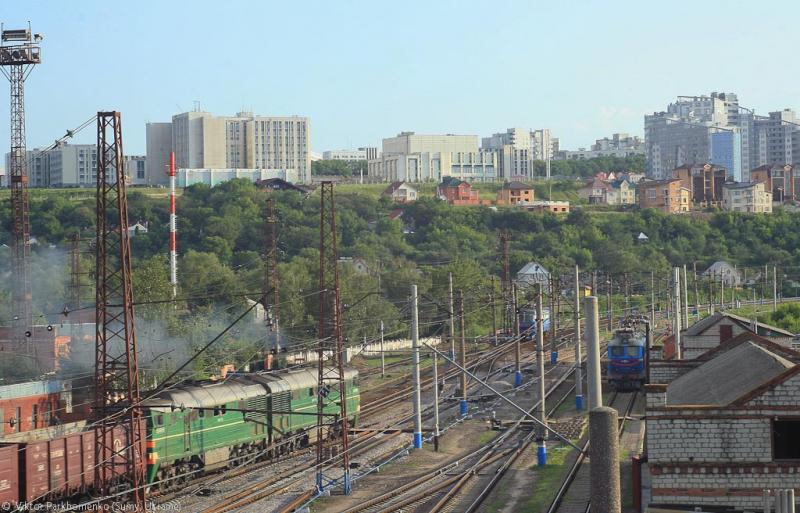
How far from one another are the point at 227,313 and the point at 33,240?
159 feet

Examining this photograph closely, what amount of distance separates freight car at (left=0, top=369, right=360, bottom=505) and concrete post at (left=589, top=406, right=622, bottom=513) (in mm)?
11643

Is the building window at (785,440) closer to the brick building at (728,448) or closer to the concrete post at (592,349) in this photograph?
the brick building at (728,448)

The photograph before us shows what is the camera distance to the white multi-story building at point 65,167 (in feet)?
620

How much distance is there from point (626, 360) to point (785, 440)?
99.8 feet

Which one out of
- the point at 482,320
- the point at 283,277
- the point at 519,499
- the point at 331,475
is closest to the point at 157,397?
the point at 331,475

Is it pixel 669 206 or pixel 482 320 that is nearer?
pixel 482 320

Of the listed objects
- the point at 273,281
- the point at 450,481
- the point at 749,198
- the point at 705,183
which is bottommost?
the point at 450,481

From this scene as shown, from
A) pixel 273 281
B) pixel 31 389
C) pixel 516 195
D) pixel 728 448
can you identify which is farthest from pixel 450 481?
pixel 516 195

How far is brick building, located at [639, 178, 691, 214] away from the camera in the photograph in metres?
159

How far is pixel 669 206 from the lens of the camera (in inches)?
6250

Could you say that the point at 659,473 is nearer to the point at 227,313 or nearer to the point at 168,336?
the point at 168,336

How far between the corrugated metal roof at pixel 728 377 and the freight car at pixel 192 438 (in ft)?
25.3

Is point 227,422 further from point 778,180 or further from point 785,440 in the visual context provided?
point 778,180

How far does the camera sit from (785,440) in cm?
1928
